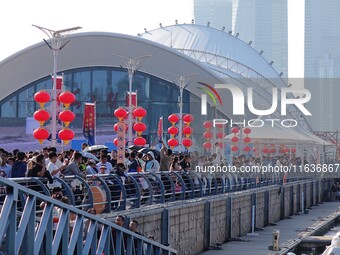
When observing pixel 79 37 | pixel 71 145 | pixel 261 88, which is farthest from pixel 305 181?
pixel 261 88

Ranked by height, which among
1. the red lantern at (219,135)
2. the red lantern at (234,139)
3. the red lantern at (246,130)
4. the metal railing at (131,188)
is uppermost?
the red lantern at (246,130)

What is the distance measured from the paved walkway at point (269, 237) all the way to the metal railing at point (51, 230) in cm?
1422

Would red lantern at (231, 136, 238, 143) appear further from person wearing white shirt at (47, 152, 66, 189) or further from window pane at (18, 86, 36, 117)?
person wearing white shirt at (47, 152, 66, 189)

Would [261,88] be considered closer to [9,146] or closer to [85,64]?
[85,64]

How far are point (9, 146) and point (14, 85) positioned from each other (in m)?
5.00

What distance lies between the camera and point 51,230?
35.8 ft

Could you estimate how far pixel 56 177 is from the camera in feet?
55.7

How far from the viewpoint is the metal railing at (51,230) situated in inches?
390

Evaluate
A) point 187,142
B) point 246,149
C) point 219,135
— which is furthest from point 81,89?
point 246,149

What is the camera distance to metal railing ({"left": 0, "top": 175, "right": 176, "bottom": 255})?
390 inches

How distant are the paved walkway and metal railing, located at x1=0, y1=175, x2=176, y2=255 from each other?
560 inches

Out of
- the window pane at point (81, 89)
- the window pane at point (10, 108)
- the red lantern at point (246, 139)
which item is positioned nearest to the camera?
the red lantern at point (246, 139)

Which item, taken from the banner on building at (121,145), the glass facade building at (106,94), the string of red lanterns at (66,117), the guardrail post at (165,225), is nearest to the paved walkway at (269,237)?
the banner on building at (121,145)

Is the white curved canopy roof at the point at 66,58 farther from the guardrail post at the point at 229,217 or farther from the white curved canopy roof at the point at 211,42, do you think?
the guardrail post at the point at 229,217
